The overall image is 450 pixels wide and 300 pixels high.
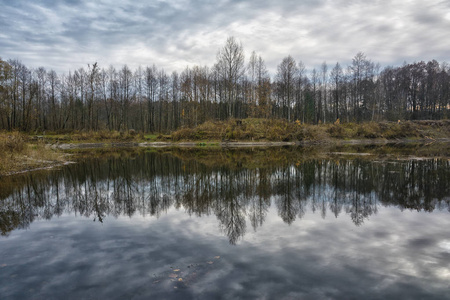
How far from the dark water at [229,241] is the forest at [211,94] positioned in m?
46.5

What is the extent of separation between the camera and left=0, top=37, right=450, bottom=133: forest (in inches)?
2394

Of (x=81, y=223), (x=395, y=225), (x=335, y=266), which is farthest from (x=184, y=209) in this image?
(x=395, y=225)

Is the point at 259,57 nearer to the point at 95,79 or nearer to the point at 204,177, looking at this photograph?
the point at 95,79

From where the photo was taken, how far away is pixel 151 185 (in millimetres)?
13469

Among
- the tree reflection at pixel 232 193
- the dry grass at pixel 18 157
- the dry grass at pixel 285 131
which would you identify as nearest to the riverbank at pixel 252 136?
the dry grass at pixel 285 131

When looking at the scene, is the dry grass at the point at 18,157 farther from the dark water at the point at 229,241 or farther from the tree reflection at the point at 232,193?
the dark water at the point at 229,241

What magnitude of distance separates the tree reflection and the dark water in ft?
0.23

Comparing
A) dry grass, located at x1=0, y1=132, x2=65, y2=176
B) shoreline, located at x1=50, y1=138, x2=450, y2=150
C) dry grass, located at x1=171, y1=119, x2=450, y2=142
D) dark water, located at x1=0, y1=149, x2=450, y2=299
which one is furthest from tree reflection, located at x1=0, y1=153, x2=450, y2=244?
dry grass, located at x1=171, y1=119, x2=450, y2=142

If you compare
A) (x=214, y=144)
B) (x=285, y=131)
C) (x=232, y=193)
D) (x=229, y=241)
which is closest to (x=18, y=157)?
(x=232, y=193)

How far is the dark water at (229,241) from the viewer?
4277mm

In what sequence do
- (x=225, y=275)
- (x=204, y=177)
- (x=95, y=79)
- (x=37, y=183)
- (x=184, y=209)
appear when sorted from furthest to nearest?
1. (x=95, y=79)
2. (x=204, y=177)
3. (x=37, y=183)
4. (x=184, y=209)
5. (x=225, y=275)

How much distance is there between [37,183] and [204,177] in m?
8.39

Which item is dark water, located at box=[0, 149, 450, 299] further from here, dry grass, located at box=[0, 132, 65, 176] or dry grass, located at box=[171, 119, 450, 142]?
dry grass, located at box=[171, 119, 450, 142]

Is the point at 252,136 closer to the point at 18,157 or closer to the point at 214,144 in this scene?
the point at 214,144
